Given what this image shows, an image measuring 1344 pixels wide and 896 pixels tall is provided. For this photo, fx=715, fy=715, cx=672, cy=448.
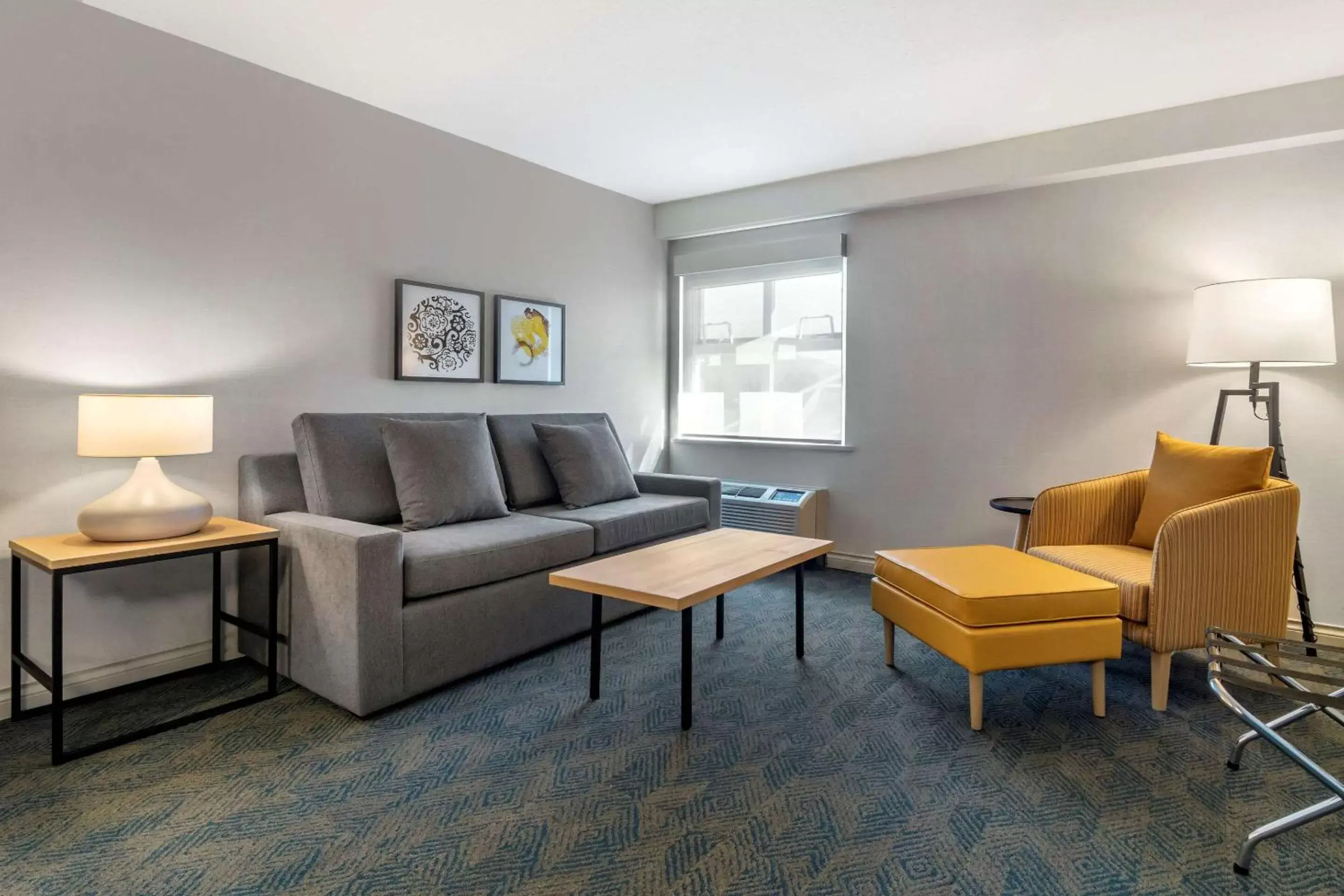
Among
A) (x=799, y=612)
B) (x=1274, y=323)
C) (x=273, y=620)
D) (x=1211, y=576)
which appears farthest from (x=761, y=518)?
(x=273, y=620)

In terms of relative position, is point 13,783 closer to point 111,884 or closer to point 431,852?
point 111,884

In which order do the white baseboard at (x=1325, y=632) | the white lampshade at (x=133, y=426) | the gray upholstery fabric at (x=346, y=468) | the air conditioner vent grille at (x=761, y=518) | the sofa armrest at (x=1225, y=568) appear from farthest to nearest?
the air conditioner vent grille at (x=761, y=518) → the white baseboard at (x=1325, y=632) → the gray upholstery fabric at (x=346, y=468) → the sofa armrest at (x=1225, y=568) → the white lampshade at (x=133, y=426)

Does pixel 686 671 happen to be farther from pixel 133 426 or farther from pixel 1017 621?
pixel 133 426

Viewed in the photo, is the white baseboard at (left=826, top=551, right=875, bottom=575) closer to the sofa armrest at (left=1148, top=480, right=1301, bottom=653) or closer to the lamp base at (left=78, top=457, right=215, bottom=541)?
the sofa armrest at (left=1148, top=480, right=1301, bottom=653)

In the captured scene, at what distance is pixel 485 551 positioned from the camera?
2.65 meters

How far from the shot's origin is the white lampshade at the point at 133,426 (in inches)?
83.6

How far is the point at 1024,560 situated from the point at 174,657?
3.19 meters

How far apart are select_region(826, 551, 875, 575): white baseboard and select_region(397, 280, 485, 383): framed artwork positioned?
2.35m

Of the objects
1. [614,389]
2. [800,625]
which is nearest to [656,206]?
[614,389]

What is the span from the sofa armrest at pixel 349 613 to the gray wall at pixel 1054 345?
2.86 metres

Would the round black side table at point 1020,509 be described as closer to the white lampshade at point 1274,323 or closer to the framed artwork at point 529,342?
the white lampshade at point 1274,323

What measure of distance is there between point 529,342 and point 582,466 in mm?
872

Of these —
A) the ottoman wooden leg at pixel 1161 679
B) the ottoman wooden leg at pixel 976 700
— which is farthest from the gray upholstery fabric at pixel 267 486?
the ottoman wooden leg at pixel 1161 679

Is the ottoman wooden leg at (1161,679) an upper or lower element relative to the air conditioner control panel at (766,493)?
lower
